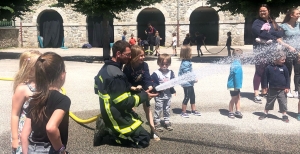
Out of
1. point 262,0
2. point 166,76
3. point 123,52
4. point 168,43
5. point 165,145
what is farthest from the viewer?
point 168,43

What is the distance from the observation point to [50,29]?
3150cm

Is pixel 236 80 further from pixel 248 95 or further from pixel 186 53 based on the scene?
pixel 248 95

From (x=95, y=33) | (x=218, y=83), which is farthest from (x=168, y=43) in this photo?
(x=218, y=83)

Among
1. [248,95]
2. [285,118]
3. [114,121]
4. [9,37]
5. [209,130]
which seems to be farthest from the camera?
[9,37]

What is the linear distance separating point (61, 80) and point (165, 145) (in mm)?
2436

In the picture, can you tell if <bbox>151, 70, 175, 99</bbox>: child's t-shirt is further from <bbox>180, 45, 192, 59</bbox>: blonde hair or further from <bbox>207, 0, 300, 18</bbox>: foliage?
<bbox>207, 0, 300, 18</bbox>: foliage

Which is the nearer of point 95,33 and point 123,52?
point 123,52

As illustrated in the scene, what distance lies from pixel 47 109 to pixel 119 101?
161 cm

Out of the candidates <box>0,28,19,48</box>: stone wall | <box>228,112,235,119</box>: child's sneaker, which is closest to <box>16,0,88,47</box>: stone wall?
<box>0,28,19,48</box>: stone wall

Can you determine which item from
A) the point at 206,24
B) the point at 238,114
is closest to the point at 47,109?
the point at 238,114

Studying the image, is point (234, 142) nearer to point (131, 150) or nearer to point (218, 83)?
point (131, 150)

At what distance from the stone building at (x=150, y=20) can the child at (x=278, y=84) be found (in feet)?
74.5

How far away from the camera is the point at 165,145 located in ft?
16.0

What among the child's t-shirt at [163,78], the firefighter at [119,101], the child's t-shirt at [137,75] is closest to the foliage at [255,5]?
the child's t-shirt at [163,78]
